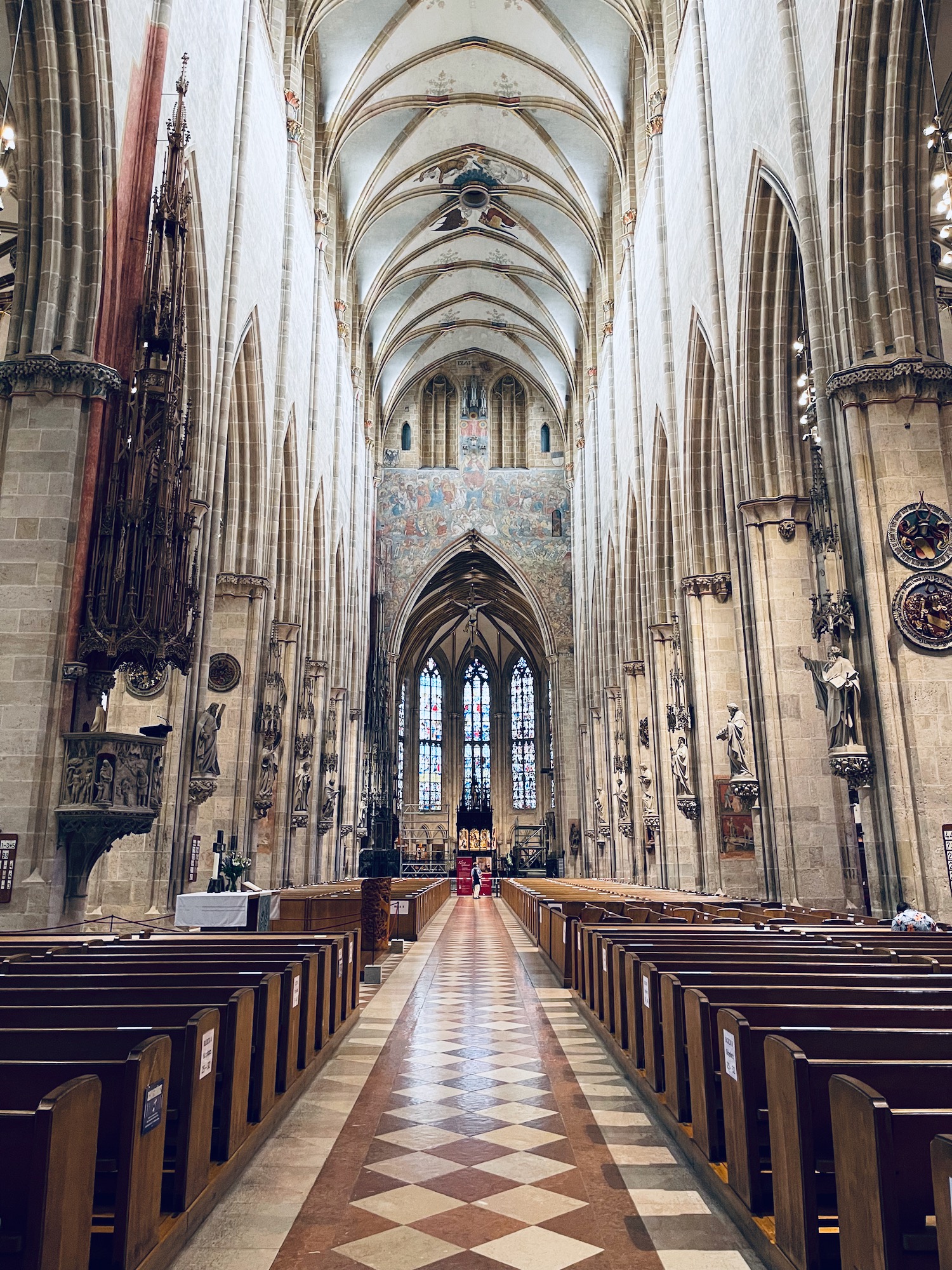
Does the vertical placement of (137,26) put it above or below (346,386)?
below

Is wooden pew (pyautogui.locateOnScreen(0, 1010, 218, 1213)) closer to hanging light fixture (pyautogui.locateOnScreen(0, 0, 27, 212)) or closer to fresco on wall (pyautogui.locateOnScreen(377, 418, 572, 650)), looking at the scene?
hanging light fixture (pyautogui.locateOnScreen(0, 0, 27, 212))

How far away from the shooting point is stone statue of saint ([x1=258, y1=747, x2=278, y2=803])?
15828 mm

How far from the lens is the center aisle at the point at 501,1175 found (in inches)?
105

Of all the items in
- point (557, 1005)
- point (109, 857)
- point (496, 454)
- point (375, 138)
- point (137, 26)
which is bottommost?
point (557, 1005)

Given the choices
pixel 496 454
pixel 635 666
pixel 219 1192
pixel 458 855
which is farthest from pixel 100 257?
pixel 458 855

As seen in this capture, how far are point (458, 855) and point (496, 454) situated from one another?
1603cm

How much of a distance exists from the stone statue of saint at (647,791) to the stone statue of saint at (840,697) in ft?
33.3

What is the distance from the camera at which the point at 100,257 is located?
905cm

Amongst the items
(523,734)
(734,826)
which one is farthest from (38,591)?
(523,734)

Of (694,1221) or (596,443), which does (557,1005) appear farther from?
(596,443)

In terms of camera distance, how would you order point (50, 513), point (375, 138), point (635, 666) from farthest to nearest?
1. point (375, 138)
2. point (635, 666)
3. point (50, 513)

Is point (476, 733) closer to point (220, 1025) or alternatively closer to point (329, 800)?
point (329, 800)

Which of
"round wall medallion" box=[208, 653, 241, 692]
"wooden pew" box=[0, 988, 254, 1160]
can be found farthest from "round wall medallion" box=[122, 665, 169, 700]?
"wooden pew" box=[0, 988, 254, 1160]

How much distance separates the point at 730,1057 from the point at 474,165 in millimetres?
28644
